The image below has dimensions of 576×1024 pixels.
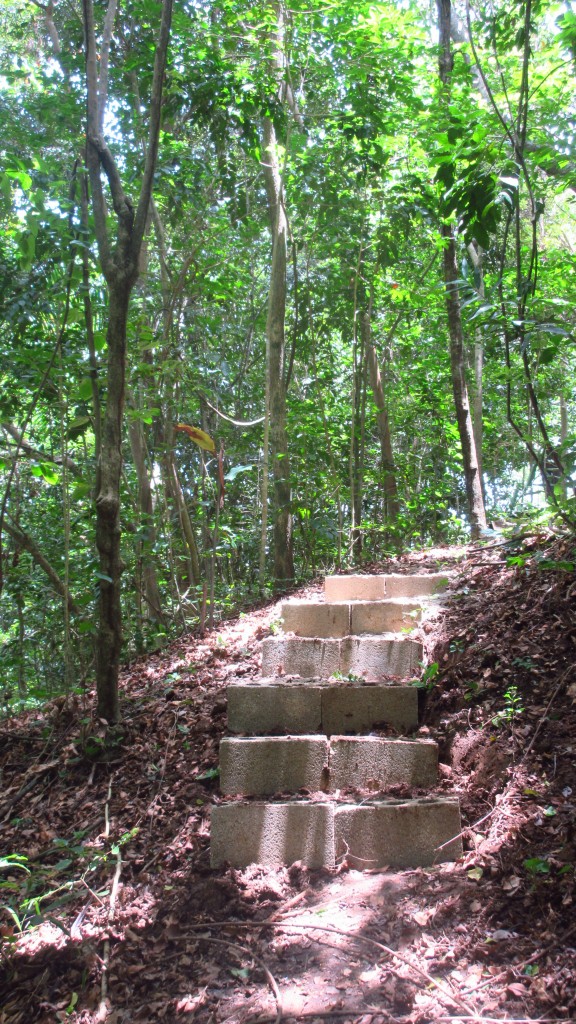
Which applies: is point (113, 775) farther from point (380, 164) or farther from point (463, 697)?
point (380, 164)

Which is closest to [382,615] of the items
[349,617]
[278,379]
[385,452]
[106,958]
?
[349,617]

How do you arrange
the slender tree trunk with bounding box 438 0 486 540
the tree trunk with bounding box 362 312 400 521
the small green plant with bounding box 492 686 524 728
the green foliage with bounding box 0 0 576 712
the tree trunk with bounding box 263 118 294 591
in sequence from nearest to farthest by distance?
the small green plant with bounding box 492 686 524 728, the green foliage with bounding box 0 0 576 712, the slender tree trunk with bounding box 438 0 486 540, the tree trunk with bounding box 263 118 294 591, the tree trunk with bounding box 362 312 400 521

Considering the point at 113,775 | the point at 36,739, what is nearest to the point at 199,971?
the point at 113,775

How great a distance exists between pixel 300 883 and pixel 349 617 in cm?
168

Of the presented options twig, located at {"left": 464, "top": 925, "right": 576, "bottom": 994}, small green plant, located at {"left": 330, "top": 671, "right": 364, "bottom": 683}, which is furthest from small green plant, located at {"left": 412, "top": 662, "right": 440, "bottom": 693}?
twig, located at {"left": 464, "top": 925, "right": 576, "bottom": 994}

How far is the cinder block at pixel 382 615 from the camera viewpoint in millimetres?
3873

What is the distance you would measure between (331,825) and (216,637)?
6.37ft

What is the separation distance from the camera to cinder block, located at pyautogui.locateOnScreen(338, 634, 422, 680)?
11.4 feet

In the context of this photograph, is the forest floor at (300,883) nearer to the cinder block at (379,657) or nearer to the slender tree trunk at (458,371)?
the cinder block at (379,657)

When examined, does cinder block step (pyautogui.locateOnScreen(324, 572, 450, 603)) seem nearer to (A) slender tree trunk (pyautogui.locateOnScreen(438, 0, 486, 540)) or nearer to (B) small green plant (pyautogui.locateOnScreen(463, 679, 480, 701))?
(B) small green plant (pyautogui.locateOnScreen(463, 679, 480, 701))

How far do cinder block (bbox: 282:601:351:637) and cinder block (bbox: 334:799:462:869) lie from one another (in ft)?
4.83

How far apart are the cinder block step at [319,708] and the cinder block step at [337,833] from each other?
546 mm

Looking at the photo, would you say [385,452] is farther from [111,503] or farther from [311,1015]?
[311,1015]

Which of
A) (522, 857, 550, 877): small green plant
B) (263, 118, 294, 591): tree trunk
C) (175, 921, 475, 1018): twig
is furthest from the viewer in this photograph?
(263, 118, 294, 591): tree trunk
